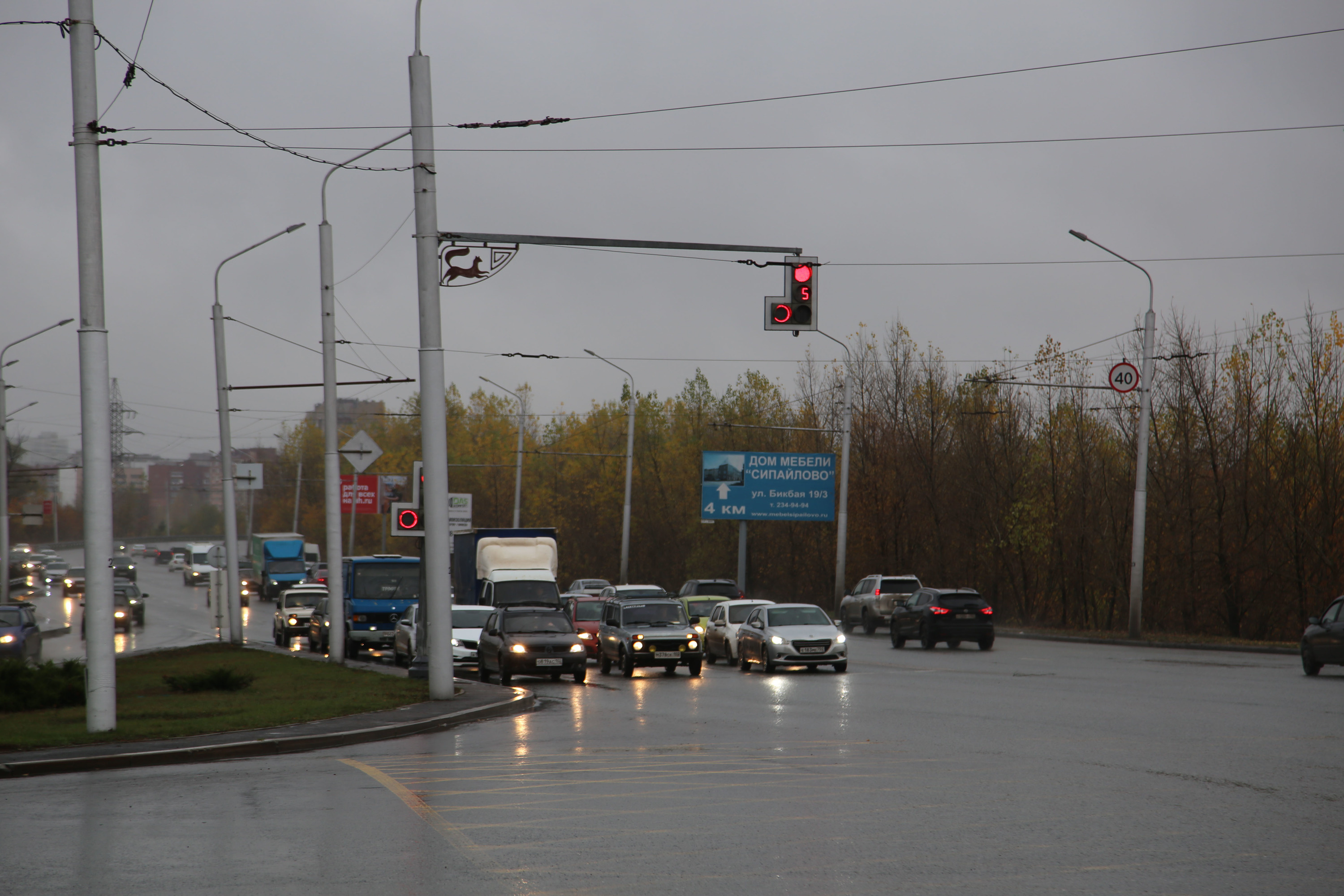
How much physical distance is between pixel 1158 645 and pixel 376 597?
22.3m

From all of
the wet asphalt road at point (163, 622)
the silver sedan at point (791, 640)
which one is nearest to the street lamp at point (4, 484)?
the wet asphalt road at point (163, 622)

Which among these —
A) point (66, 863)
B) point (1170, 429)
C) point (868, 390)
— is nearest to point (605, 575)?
point (868, 390)

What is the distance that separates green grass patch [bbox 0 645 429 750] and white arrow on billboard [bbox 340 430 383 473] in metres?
4.60

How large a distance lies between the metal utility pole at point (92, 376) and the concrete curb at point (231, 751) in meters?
1.67

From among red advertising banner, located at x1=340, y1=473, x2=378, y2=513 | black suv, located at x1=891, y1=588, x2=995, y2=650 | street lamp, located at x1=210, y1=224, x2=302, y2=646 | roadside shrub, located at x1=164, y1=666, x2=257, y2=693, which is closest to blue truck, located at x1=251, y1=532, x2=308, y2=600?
red advertising banner, located at x1=340, y1=473, x2=378, y2=513

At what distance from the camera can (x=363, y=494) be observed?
60.9m

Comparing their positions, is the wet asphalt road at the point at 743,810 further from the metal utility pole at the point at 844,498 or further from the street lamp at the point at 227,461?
the metal utility pole at the point at 844,498

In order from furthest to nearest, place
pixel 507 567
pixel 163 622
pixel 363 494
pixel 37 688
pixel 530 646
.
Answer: pixel 363 494, pixel 163 622, pixel 507 567, pixel 530 646, pixel 37 688

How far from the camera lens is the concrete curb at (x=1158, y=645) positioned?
3216 cm

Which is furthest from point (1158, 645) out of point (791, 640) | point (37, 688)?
point (37, 688)

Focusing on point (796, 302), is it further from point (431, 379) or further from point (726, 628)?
point (726, 628)

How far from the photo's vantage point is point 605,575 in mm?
82812

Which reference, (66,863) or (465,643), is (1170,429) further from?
(66,863)

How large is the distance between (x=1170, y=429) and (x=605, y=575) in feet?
142
